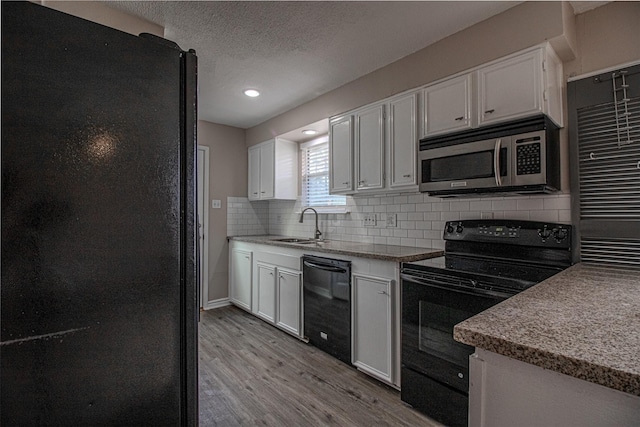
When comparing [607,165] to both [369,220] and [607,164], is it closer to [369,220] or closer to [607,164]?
[607,164]

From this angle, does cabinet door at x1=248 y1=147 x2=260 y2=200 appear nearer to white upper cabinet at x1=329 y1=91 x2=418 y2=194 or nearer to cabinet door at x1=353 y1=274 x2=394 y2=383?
white upper cabinet at x1=329 y1=91 x2=418 y2=194

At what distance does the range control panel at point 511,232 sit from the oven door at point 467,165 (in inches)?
13.4

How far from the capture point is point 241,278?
157 inches

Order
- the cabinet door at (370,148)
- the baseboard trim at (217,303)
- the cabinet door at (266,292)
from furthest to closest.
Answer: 1. the baseboard trim at (217,303)
2. the cabinet door at (266,292)
3. the cabinet door at (370,148)

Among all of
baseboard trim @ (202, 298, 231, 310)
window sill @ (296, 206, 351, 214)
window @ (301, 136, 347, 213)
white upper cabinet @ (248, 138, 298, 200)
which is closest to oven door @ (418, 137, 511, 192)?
window sill @ (296, 206, 351, 214)

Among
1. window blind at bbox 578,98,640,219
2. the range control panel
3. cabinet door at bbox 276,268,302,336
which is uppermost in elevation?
window blind at bbox 578,98,640,219

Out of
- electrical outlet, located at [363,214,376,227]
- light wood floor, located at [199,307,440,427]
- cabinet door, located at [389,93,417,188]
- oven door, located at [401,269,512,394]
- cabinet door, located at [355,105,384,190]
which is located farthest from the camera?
electrical outlet, located at [363,214,376,227]

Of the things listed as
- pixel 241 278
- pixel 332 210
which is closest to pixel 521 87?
pixel 332 210

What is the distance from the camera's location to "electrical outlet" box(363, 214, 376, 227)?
3.14m

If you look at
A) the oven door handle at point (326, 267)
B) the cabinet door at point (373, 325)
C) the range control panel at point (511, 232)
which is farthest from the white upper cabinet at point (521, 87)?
the oven door handle at point (326, 267)

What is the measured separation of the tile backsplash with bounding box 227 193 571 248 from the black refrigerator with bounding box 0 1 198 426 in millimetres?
2037

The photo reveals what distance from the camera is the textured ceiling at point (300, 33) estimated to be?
1969mm

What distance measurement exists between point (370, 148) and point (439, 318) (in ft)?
4.90

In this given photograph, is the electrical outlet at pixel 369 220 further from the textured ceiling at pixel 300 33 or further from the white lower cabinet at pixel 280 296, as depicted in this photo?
the textured ceiling at pixel 300 33
